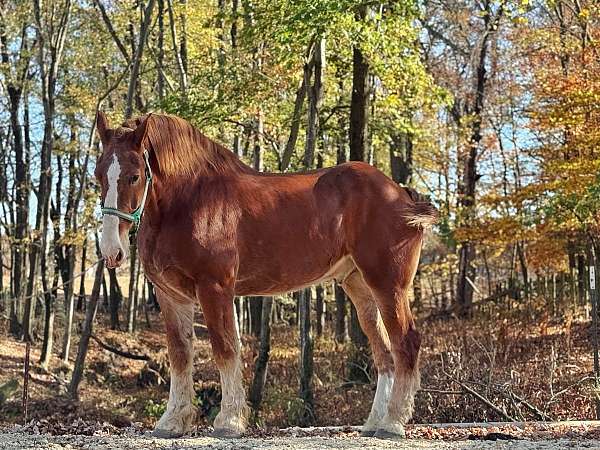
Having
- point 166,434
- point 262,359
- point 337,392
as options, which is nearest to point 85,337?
point 262,359

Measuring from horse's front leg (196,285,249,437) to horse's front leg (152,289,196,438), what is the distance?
1.30ft

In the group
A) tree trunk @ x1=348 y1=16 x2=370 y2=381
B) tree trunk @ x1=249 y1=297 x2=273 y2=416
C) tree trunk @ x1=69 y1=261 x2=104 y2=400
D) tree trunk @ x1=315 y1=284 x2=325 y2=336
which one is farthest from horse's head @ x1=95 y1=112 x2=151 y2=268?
tree trunk @ x1=315 y1=284 x2=325 y2=336

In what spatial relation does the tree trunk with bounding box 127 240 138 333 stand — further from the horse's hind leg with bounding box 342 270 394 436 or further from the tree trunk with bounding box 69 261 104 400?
the horse's hind leg with bounding box 342 270 394 436

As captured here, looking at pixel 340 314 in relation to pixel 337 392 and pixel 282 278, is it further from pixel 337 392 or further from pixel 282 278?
pixel 282 278

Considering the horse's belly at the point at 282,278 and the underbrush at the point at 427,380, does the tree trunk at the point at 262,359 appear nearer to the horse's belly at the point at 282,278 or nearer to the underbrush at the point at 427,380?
the underbrush at the point at 427,380

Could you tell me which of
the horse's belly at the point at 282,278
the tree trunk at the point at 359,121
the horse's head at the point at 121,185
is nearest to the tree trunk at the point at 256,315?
the tree trunk at the point at 359,121

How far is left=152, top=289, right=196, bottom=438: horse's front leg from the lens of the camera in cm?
605

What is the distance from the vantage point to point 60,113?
2359 cm

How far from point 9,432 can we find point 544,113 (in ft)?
43.6

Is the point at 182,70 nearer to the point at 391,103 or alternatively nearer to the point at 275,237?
the point at 391,103

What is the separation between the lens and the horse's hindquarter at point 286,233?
6086 mm

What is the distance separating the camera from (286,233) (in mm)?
6203

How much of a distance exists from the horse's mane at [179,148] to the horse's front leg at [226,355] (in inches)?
36.3

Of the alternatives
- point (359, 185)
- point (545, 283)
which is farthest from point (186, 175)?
point (545, 283)
